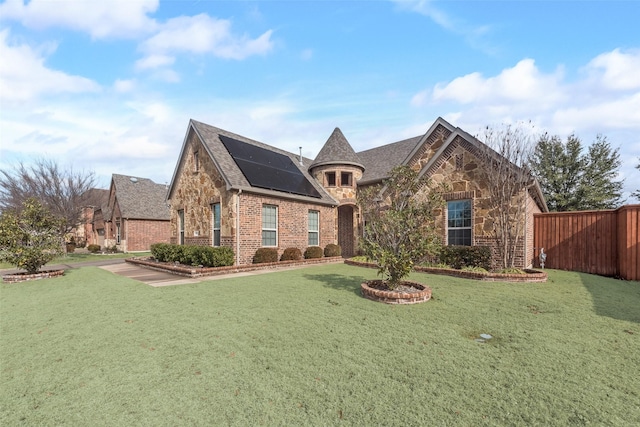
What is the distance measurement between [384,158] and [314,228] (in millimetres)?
7413

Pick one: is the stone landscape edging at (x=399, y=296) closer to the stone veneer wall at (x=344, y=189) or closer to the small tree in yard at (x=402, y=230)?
the small tree in yard at (x=402, y=230)

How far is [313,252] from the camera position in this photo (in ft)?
50.3

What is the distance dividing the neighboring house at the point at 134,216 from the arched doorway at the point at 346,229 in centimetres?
1865

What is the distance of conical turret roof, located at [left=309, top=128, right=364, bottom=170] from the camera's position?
18281 mm

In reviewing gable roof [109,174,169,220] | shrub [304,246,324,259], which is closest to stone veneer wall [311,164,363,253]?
shrub [304,246,324,259]

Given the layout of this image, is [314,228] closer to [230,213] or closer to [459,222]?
[230,213]

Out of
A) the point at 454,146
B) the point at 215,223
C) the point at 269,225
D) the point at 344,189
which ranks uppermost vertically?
the point at 454,146

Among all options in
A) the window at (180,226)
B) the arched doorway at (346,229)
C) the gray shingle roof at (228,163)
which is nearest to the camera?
the gray shingle roof at (228,163)

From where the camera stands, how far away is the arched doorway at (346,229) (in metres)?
19.2

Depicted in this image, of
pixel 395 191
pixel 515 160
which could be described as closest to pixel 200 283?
pixel 395 191

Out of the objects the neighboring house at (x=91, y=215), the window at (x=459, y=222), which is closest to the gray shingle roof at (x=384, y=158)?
the window at (x=459, y=222)

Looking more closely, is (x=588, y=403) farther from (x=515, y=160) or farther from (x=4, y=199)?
(x=4, y=199)

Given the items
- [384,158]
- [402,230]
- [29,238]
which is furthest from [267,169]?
[402,230]

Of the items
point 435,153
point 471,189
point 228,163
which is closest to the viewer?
point 471,189
